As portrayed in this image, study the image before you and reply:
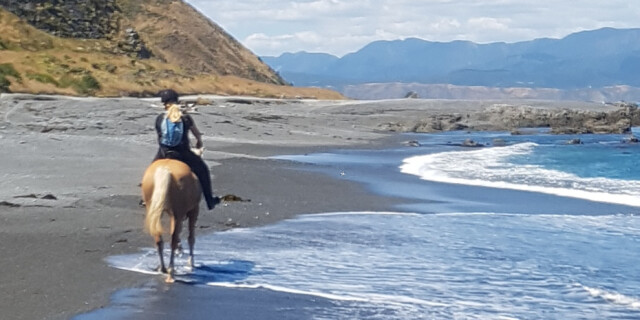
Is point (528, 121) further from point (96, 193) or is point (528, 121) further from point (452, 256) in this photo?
point (452, 256)

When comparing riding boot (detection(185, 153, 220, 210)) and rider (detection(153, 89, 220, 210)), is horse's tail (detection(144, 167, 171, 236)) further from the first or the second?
riding boot (detection(185, 153, 220, 210))

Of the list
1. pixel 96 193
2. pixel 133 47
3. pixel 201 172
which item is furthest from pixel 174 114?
pixel 133 47

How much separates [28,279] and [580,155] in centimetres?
2971

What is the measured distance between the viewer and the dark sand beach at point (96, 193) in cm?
873

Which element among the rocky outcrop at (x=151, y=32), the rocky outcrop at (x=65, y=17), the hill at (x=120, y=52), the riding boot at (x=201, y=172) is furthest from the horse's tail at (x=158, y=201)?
the rocky outcrop at (x=65, y=17)

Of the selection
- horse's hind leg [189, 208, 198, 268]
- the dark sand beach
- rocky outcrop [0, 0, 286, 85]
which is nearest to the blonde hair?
horse's hind leg [189, 208, 198, 268]

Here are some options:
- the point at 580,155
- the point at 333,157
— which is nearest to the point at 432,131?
the point at 580,155

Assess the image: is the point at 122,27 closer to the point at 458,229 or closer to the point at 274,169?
the point at 274,169

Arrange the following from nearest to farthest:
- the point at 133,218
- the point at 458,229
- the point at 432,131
Result: the point at 133,218 → the point at 458,229 → the point at 432,131

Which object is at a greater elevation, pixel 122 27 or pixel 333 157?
pixel 122 27

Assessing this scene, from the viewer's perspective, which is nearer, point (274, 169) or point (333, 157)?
point (274, 169)

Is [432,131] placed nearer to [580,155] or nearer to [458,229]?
[580,155]

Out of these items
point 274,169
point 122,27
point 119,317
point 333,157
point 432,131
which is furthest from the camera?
point 122,27

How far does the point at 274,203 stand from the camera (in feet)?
52.2
